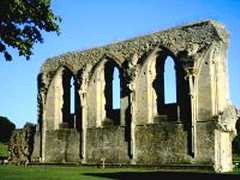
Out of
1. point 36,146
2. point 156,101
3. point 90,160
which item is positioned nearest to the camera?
point 156,101

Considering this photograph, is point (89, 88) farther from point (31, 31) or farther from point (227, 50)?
point (31, 31)

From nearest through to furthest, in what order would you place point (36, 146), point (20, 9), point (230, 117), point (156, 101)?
1. point (20, 9)
2. point (230, 117)
3. point (156, 101)
4. point (36, 146)

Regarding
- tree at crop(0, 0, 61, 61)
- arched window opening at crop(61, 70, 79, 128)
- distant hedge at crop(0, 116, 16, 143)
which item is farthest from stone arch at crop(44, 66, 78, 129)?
distant hedge at crop(0, 116, 16, 143)

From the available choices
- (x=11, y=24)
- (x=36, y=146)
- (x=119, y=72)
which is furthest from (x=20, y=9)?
(x=36, y=146)

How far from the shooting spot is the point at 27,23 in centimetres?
1355

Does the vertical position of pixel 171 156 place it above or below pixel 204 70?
below

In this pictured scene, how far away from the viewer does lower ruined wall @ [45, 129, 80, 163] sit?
28.8 meters

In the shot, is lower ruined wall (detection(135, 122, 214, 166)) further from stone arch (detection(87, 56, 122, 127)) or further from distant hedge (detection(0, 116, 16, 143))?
distant hedge (detection(0, 116, 16, 143))

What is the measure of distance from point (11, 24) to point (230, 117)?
42.5 feet

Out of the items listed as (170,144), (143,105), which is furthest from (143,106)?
(170,144)

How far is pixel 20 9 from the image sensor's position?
1270 cm

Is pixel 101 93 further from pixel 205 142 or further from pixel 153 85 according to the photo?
pixel 205 142

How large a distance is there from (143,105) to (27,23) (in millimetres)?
12824

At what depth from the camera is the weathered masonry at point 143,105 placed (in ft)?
75.2
